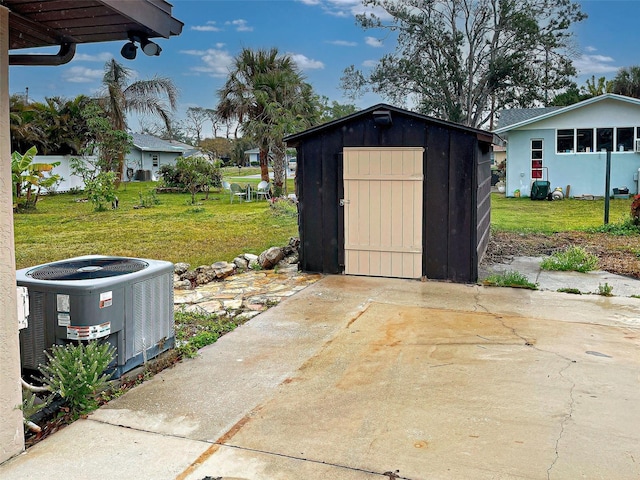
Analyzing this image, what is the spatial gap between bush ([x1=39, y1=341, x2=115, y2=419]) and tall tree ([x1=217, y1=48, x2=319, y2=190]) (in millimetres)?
17730

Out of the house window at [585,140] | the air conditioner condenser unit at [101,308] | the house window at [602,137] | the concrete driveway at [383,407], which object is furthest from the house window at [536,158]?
the air conditioner condenser unit at [101,308]

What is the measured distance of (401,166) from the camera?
7277mm

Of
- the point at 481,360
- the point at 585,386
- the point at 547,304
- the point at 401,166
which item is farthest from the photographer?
the point at 401,166

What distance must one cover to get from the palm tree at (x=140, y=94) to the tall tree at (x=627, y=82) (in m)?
29.7

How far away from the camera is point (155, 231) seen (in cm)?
1285

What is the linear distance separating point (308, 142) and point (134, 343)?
4.46 metres

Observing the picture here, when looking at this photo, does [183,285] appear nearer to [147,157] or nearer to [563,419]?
[563,419]

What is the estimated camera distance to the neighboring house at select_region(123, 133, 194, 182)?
3334 centimetres

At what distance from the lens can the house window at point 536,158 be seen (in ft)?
70.5

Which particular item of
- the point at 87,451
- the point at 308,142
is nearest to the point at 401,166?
the point at 308,142

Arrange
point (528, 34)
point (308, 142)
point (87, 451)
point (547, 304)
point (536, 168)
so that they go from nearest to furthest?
point (87, 451) → point (547, 304) → point (308, 142) → point (536, 168) → point (528, 34)

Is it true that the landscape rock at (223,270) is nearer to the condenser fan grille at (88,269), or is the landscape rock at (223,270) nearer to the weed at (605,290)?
the condenser fan grille at (88,269)

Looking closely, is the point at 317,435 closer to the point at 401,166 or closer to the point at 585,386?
the point at 585,386

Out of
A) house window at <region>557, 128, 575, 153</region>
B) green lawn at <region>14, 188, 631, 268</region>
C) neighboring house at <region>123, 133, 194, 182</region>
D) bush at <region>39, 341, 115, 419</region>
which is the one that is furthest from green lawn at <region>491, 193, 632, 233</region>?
neighboring house at <region>123, 133, 194, 182</region>
